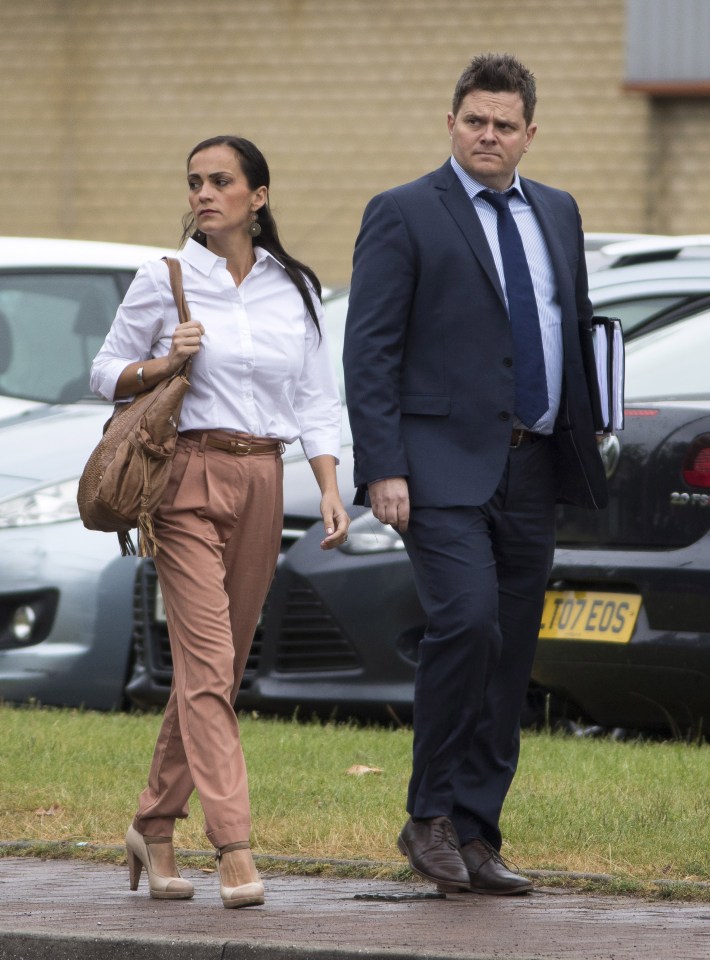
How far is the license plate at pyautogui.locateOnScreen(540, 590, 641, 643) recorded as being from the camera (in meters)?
6.60

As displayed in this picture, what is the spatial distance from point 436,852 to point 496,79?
1.89 metres

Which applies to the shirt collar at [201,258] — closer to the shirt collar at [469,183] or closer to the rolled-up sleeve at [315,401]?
the rolled-up sleeve at [315,401]

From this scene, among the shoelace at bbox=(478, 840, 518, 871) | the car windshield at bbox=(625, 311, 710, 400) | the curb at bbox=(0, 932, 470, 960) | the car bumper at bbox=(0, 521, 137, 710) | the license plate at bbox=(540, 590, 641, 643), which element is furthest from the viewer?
the car bumper at bbox=(0, 521, 137, 710)

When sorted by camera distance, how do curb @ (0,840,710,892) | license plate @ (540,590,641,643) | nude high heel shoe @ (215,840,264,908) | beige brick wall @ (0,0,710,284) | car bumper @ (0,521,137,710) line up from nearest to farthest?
nude high heel shoe @ (215,840,264,908) < curb @ (0,840,710,892) < license plate @ (540,590,641,643) < car bumper @ (0,521,137,710) < beige brick wall @ (0,0,710,284)

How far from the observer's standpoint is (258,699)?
7.30 meters

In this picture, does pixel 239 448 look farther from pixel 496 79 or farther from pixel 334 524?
pixel 496 79

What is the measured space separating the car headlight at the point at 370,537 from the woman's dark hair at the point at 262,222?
7.35ft

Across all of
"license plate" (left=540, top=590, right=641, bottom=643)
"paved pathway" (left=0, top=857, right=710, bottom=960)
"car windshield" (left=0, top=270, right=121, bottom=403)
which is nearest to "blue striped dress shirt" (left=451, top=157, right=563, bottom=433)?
"paved pathway" (left=0, top=857, right=710, bottom=960)

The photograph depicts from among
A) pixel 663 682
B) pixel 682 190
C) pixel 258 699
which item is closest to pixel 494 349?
pixel 663 682

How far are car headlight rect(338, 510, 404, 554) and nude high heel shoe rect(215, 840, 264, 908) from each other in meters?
2.77

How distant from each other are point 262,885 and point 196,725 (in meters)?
0.39

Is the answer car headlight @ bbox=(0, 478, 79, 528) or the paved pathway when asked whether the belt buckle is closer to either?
the paved pathway

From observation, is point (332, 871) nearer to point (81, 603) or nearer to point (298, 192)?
point (81, 603)

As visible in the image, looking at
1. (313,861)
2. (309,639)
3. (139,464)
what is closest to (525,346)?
(139,464)
